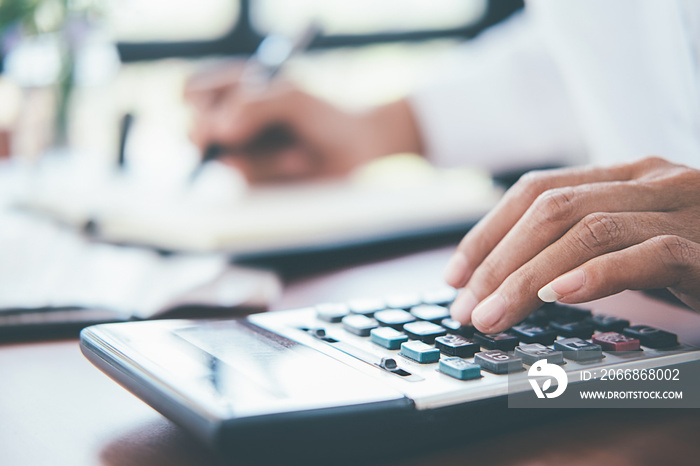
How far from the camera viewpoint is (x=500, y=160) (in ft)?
3.31

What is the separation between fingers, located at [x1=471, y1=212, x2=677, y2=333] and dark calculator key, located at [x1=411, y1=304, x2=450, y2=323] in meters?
0.03

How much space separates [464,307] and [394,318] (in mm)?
38

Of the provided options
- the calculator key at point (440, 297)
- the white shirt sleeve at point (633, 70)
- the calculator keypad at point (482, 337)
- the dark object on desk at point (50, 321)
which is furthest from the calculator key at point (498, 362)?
the white shirt sleeve at point (633, 70)

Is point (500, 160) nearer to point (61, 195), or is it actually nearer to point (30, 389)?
point (61, 195)

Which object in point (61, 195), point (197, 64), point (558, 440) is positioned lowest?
point (558, 440)

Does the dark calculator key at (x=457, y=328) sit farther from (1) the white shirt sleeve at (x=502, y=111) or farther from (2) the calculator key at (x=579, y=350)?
(1) the white shirt sleeve at (x=502, y=111)

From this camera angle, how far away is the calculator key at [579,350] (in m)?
0.27

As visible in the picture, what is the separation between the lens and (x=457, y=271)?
0.41 m

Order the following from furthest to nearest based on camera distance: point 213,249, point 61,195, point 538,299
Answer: point 61,195
point 213,249
point 538,299

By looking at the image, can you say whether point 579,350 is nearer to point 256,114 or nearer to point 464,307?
point 464,307

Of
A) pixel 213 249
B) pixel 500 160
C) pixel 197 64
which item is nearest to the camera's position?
pixel 213 249

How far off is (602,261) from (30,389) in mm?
275

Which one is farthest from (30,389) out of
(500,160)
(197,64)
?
(197,64)

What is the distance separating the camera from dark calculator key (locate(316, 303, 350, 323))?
1.13 ft
